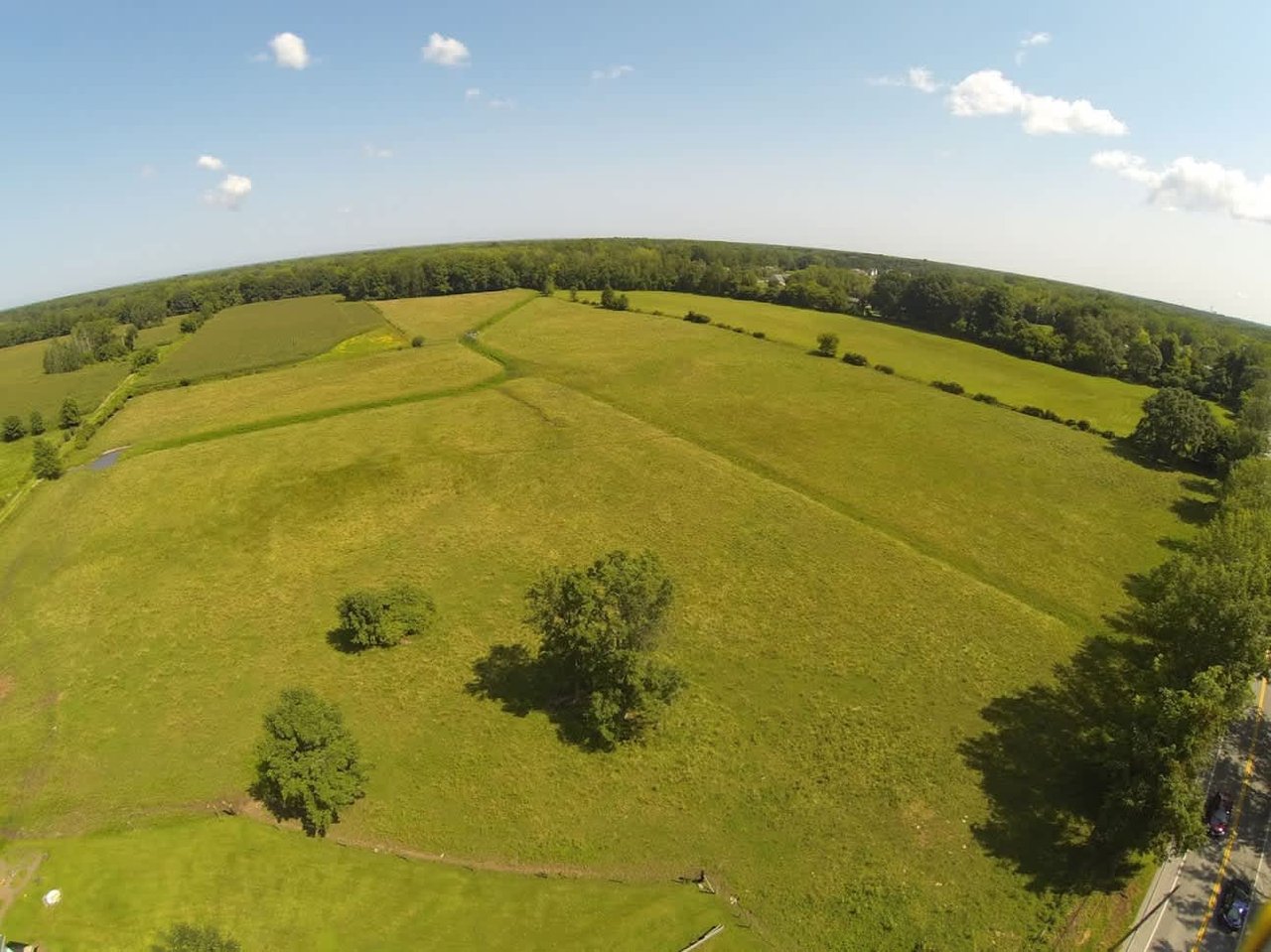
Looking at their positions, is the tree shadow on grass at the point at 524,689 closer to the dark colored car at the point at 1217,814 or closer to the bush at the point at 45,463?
the dark colored car at the point at 1217,814

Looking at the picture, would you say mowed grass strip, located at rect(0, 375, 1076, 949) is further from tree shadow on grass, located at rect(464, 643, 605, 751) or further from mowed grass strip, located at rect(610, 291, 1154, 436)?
mowed grass strip, located at rect(610, 291, 1154, 436)

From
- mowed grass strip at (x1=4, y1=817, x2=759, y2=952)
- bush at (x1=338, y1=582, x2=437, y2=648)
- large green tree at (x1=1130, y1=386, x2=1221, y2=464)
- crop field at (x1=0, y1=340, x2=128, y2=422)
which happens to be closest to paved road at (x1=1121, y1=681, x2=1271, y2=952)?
mowed grass strip at (x1=4, y1=817, x2=759, y2=952)

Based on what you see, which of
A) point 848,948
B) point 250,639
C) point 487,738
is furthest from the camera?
point 250,639

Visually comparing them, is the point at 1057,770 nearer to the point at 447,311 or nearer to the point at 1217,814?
the point at 1217,814

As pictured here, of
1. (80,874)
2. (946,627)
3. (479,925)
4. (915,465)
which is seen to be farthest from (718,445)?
(80,874)

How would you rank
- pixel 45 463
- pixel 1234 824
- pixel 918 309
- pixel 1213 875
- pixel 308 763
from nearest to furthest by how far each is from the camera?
pixel 1213 875, pixel 308 763, pixel 1234 824, pixel 45 463, pixel 918 309

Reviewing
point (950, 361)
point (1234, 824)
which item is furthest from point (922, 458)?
point (950, 361)

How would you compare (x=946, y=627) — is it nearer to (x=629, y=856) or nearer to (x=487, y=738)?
(x=629, y=856)
